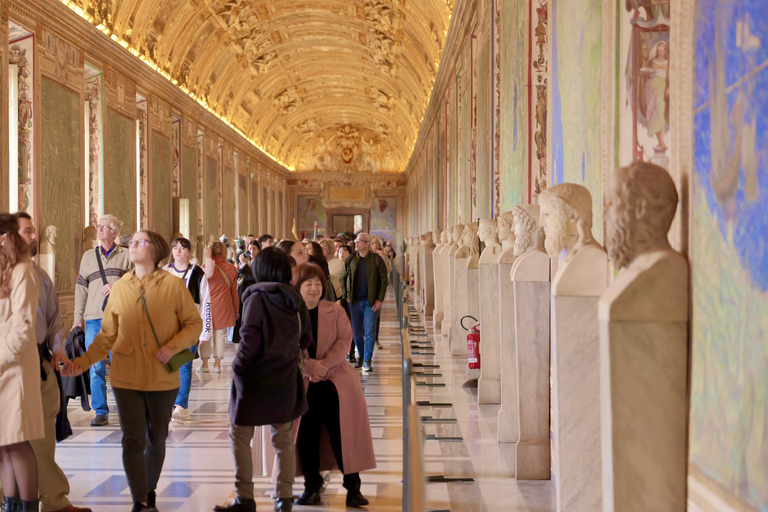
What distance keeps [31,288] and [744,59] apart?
3744 mm

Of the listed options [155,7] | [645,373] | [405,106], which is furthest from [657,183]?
[405,106]

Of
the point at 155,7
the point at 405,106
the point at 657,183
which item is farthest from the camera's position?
the point at 405,106

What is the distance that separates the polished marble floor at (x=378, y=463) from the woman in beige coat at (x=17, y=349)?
1.05 meters

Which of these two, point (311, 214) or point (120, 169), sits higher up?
point (311, 214)

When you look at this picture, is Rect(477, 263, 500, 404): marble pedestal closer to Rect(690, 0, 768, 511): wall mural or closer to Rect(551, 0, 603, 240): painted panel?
Rect(551, 0, 603, 240): painted panel

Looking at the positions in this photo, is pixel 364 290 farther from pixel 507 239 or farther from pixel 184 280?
pixel 507 239

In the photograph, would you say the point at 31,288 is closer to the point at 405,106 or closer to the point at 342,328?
the point at 342,328

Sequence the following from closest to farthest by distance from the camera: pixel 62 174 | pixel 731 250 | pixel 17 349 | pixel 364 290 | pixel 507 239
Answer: pixel 731 250, pixel 17 349, pixel 507 239, pixel 364 290, pixel 62 174

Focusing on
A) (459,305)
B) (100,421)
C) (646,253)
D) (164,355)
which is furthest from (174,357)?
(459,305)

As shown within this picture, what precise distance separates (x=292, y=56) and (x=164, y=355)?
2685 cm

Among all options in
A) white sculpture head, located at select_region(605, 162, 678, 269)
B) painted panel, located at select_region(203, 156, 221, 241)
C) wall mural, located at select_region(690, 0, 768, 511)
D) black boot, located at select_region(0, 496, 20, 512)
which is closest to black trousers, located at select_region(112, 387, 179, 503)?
black boot, located at select_region(0, 496, 20, 512)

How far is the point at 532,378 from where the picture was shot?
221 inches

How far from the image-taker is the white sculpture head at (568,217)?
388cm

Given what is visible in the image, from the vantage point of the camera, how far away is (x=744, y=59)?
2.49 meters
